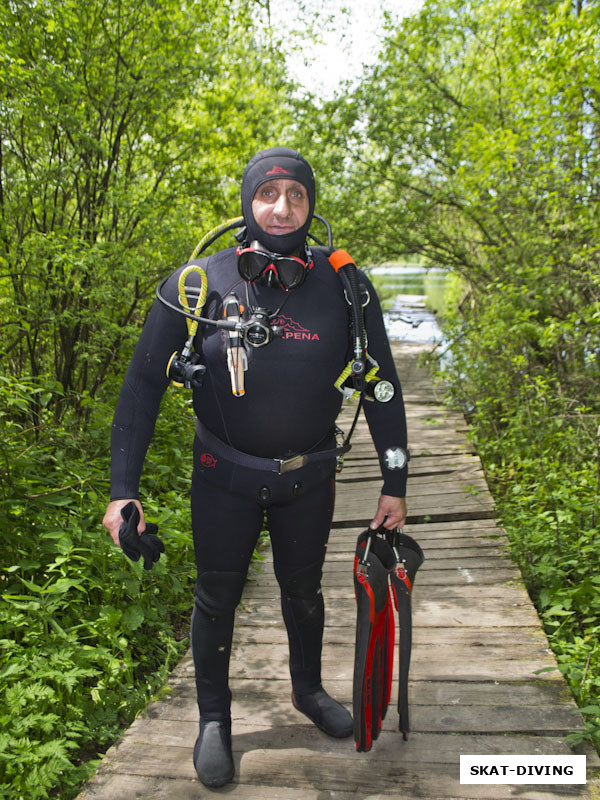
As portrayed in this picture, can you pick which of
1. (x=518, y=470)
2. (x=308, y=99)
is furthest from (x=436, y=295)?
(x=518, y=470)

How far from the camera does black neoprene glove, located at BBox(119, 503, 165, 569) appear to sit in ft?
6.78

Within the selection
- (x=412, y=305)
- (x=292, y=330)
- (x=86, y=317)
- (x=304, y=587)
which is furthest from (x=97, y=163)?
(x=412, y=305)

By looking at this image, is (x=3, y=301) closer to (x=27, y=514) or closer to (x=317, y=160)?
(x=27, y=514)

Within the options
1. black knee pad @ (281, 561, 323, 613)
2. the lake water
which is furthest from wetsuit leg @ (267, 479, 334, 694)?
the lake water

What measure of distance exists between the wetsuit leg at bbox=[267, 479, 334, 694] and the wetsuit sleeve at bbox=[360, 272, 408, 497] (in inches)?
10.0

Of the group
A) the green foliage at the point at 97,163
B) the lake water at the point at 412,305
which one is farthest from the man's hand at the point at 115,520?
the lake water at the point at 412,305

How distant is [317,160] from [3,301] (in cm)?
665

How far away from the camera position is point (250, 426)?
219cm

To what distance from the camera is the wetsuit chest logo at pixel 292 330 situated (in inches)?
84.7

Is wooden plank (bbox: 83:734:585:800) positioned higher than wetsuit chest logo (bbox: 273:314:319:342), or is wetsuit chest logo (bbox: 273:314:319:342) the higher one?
wetsuit chest logo (bbox: 273:314:319:342)

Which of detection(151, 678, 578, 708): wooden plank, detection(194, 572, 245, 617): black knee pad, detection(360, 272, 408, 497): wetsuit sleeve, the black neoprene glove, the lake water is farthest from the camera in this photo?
the lake water

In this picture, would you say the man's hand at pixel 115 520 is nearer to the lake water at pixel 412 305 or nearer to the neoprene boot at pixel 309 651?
the neoprene boot at pixel 309 651

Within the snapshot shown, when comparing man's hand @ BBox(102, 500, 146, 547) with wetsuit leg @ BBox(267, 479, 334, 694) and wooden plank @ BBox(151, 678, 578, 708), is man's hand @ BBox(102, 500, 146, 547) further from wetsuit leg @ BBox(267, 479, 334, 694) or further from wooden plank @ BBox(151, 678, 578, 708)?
wooden plank @ BBox(151, 678, 578, 708)

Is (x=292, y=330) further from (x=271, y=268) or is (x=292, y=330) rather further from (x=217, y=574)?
(x=217, y=574)
